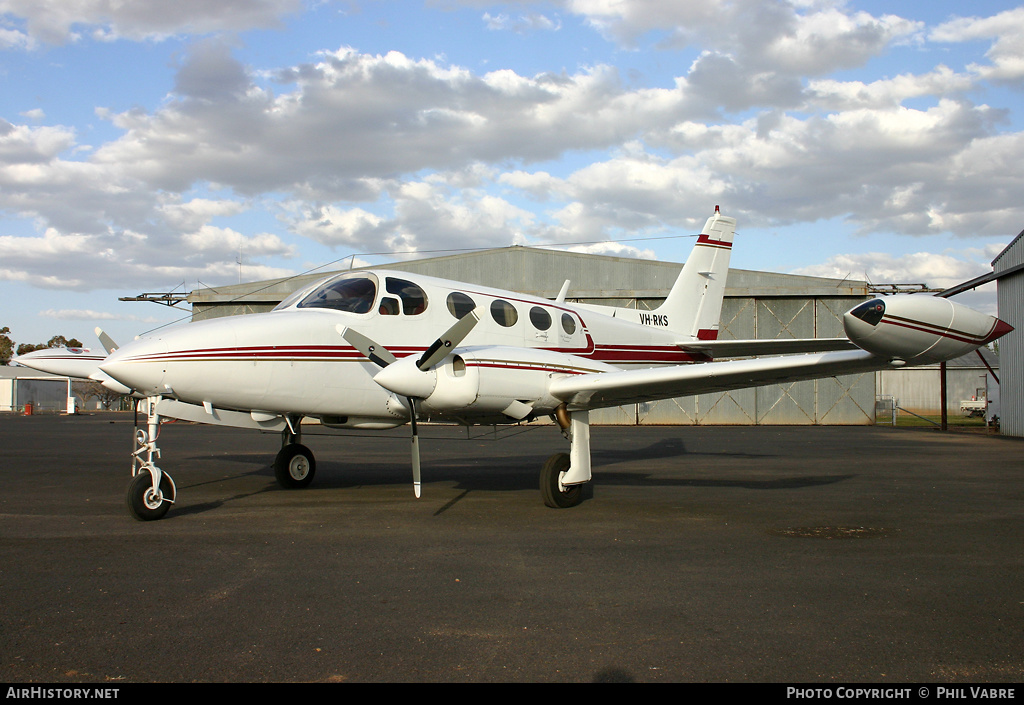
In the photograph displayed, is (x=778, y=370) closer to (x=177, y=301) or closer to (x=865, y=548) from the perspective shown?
(x=865, y=548)

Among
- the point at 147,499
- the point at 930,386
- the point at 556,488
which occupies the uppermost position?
the point at 147,499

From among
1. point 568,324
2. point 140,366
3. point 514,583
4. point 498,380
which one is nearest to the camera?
point 514,583

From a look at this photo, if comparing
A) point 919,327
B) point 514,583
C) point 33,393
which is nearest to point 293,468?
point 514,583

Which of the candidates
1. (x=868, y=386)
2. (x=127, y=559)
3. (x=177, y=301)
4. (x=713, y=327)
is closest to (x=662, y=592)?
(x=127, y=559)

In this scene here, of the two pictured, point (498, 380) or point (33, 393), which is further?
point (33, 393)

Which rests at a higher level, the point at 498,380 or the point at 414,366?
the point at 414,366

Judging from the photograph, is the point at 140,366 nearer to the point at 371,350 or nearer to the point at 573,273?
the point at 371,350

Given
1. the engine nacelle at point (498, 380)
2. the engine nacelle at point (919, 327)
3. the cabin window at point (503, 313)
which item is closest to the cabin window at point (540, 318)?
the cabin window at point (503, 313)

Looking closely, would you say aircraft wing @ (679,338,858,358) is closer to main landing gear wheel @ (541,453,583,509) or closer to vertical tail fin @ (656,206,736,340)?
vertical tail fin @ (656,206,736,340)

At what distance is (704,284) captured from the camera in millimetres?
16469

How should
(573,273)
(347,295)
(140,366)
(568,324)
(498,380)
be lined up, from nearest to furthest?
(140,366), (498,380), (347,295), (568,324), (573,273)

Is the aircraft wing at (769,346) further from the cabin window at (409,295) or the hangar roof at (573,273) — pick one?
the hangar roof at (573,273)

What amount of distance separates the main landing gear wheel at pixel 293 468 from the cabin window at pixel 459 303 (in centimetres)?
342

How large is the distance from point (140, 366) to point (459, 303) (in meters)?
4.44
